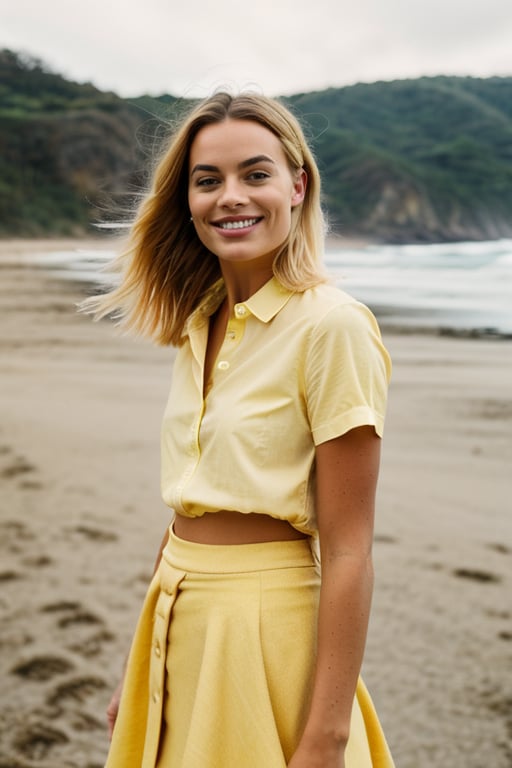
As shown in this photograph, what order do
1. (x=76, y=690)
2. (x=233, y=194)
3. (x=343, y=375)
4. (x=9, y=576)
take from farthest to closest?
(x=9, y=576), (x=76, y=690), (x=233, y=194), (x=343, y=375)

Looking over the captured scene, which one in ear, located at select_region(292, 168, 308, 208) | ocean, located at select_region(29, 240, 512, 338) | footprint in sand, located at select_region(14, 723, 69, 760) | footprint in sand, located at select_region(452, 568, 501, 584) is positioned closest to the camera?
ear, located at select_region(292, 168, 308, 208)

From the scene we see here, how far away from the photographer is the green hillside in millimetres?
49344

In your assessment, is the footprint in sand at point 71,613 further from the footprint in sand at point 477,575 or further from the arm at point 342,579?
the arm at point 342,579

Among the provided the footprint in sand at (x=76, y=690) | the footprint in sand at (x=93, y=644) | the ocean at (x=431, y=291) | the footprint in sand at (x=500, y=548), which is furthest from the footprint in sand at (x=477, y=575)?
the ocean at (x=431, y=291)

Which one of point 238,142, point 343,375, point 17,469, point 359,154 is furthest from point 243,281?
point 359,154

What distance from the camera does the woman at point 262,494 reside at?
1.34 meters

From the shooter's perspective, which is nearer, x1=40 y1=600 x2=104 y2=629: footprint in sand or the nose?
the nose

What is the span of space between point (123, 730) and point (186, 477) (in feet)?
1.69

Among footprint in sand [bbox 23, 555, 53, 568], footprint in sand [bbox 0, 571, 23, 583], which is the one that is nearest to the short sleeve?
footprint in sand [bbox 0, 571, 23, 583]

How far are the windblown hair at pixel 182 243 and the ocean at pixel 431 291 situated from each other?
4.90m

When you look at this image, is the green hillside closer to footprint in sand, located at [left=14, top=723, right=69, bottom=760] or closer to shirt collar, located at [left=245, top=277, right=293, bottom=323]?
shirt collar, located at [left=245, top=277, right=293, bottom=323]

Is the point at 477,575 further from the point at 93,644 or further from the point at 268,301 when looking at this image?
the point at 268,301

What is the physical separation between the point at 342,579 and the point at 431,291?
761 inches

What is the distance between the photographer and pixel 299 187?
1.62 metres
